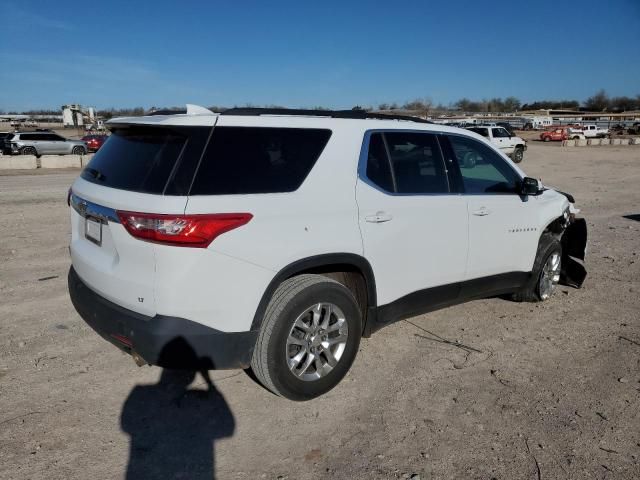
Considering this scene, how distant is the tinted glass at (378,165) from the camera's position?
11.7 ft

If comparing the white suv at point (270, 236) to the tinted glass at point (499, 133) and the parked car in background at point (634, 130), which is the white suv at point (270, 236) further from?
the parked car in background at point (634, 130)

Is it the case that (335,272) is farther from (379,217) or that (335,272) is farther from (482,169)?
(482,169)

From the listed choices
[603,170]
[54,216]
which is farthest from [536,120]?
[54,216]

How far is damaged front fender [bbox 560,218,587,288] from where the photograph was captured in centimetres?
580

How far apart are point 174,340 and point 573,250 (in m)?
4.91

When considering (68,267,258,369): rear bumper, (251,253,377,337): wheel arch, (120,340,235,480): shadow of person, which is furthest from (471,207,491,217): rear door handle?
(120,340,235,480): shadow of person

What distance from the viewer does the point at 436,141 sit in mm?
4102

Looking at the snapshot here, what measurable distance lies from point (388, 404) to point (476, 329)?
1.65 meters

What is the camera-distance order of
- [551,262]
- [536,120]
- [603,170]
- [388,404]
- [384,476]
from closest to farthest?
1. [384,476]
2. [388,404]
3. [551,262]
4. [603,170]
5. [536,120]

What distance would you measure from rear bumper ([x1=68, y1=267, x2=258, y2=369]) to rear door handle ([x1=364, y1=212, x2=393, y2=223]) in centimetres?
109

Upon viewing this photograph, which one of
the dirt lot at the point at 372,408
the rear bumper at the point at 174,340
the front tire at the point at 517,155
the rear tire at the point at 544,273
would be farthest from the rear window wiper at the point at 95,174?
the front tire at the point at 517,155

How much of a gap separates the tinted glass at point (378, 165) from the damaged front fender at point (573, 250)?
316cm

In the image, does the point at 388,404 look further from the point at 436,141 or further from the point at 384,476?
the point at 436,141

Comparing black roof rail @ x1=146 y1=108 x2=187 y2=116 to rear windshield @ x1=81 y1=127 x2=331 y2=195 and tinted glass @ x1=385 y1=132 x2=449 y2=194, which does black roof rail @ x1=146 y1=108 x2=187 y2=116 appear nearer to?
rear windshield @ x1=81 y1=127 x2=331 y2=195
